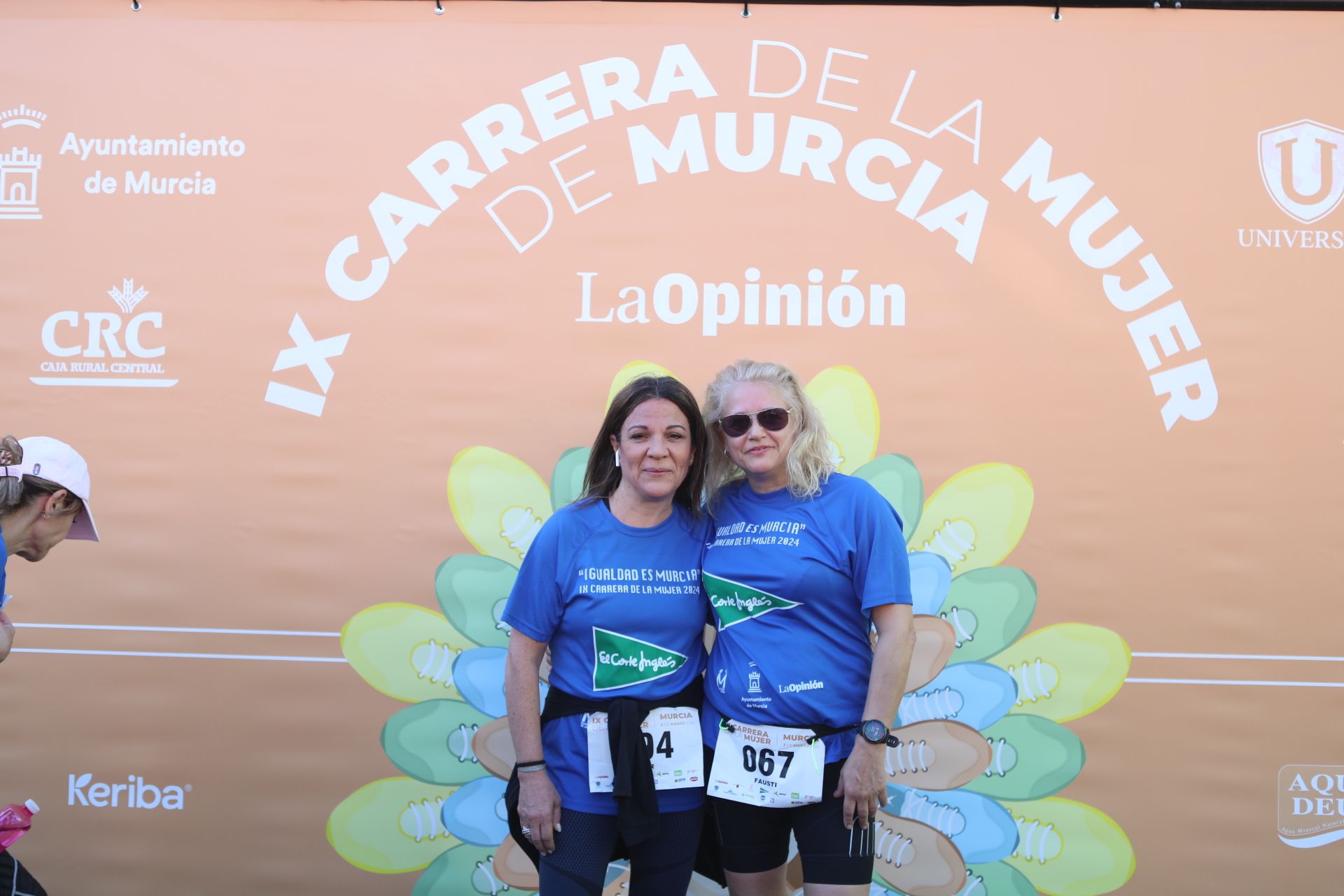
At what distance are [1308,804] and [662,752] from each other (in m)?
2.01

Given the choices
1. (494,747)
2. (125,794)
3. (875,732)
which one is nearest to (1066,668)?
(875,732)

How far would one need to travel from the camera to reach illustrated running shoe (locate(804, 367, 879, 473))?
2.81 meters

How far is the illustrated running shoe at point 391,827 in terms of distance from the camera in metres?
2.80

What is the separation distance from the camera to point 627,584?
207cm

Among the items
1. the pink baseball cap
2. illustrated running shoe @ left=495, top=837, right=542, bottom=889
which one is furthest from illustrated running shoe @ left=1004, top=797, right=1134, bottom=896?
the pink baseball cap

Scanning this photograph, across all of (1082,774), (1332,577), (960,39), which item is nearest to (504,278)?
(960,39)

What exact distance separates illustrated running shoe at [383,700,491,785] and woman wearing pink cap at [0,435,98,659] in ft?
3.65

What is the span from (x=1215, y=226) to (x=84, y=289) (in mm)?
3373

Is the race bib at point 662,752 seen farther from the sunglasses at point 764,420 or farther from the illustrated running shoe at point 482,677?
the illustrated running shoe at point 482,677

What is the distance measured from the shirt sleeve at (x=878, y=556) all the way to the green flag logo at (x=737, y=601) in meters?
0.16

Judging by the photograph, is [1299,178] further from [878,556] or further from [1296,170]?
[878,556]

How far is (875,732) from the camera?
197cm

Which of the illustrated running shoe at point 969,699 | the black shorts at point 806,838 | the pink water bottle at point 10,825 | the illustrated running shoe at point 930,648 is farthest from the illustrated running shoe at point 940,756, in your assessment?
the pink water bottle at point 10,825

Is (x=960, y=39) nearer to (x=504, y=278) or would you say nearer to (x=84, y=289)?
(x=504, y=278)
